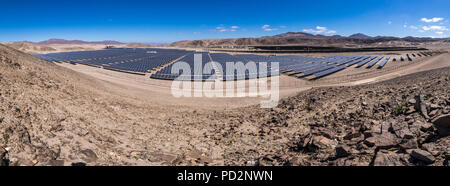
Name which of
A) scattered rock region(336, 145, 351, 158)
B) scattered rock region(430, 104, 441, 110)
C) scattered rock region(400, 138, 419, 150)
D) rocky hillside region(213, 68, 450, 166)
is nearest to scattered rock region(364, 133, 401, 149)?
rocky hillside region(213, 68, 450, 166)

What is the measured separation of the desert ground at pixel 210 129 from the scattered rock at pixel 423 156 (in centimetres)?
2

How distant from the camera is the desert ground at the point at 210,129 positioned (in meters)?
5.64

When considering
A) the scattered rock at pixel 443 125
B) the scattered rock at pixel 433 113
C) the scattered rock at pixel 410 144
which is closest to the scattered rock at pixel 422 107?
the scattered rock at pixel 433 113

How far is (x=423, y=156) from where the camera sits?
4543mm

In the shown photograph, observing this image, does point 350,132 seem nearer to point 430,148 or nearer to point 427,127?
point 427,127

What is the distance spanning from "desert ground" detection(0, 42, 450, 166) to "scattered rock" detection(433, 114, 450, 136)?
38mm

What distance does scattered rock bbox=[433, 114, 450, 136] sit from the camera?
17.9 feet

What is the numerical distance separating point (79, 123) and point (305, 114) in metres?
11.6

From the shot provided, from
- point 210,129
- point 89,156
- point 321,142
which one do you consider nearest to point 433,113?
point 321,142

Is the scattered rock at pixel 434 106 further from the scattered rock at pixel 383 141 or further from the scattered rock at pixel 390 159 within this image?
the scattered rock at pixel 390 159

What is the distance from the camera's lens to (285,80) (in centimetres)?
2795
